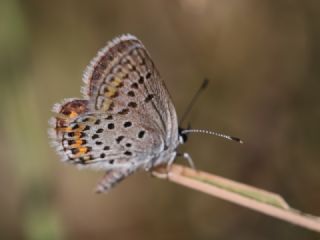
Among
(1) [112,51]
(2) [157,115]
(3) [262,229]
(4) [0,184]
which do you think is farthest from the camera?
(4) [0,184]

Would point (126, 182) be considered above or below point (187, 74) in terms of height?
below

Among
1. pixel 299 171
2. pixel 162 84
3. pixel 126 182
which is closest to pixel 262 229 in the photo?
pixel 299 171

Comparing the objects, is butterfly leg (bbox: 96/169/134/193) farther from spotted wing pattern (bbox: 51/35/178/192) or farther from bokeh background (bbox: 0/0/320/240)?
bokeh background (bbox: 0/0/320/240)

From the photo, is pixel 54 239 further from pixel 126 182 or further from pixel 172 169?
pixel 126 182

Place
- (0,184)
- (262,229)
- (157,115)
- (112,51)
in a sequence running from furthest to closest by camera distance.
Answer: (0,184) < (262,229) < (157,115) < (112,51)

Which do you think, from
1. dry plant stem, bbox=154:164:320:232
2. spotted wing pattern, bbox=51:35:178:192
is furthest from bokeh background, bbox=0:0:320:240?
dry plant stem, bbox=154:164:320:232

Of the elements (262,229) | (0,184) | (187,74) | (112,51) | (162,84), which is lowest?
(262,229)
